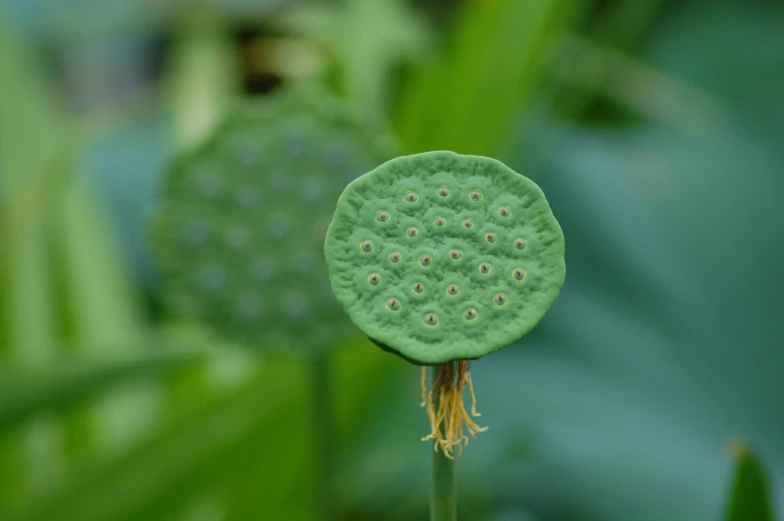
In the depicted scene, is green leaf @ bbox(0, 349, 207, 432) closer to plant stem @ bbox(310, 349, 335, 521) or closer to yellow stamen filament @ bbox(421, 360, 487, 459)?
plant stem @ bbox(310, 349, 335, 521)

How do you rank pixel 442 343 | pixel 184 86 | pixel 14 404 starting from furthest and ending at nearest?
pixel 184 86 → pixel 14 404 → pixel 442 343

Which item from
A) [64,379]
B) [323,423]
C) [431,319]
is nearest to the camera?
[431,319]

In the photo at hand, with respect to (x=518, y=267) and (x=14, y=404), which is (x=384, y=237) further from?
(x=14, y=404)

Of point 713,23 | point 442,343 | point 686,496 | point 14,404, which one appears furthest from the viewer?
point 713,23

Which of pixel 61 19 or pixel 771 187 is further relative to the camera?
pixel 61 19

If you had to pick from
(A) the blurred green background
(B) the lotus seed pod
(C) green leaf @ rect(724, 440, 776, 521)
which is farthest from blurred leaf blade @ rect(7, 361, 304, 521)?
(C) green leaf @ rect(724, 440, 776, 521)

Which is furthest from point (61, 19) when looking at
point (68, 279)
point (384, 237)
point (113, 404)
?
point (384, 237)

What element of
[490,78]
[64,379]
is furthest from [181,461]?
[490,78]

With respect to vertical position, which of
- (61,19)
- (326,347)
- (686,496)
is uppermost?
(61,19)

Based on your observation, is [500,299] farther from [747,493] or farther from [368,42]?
[368,42]
